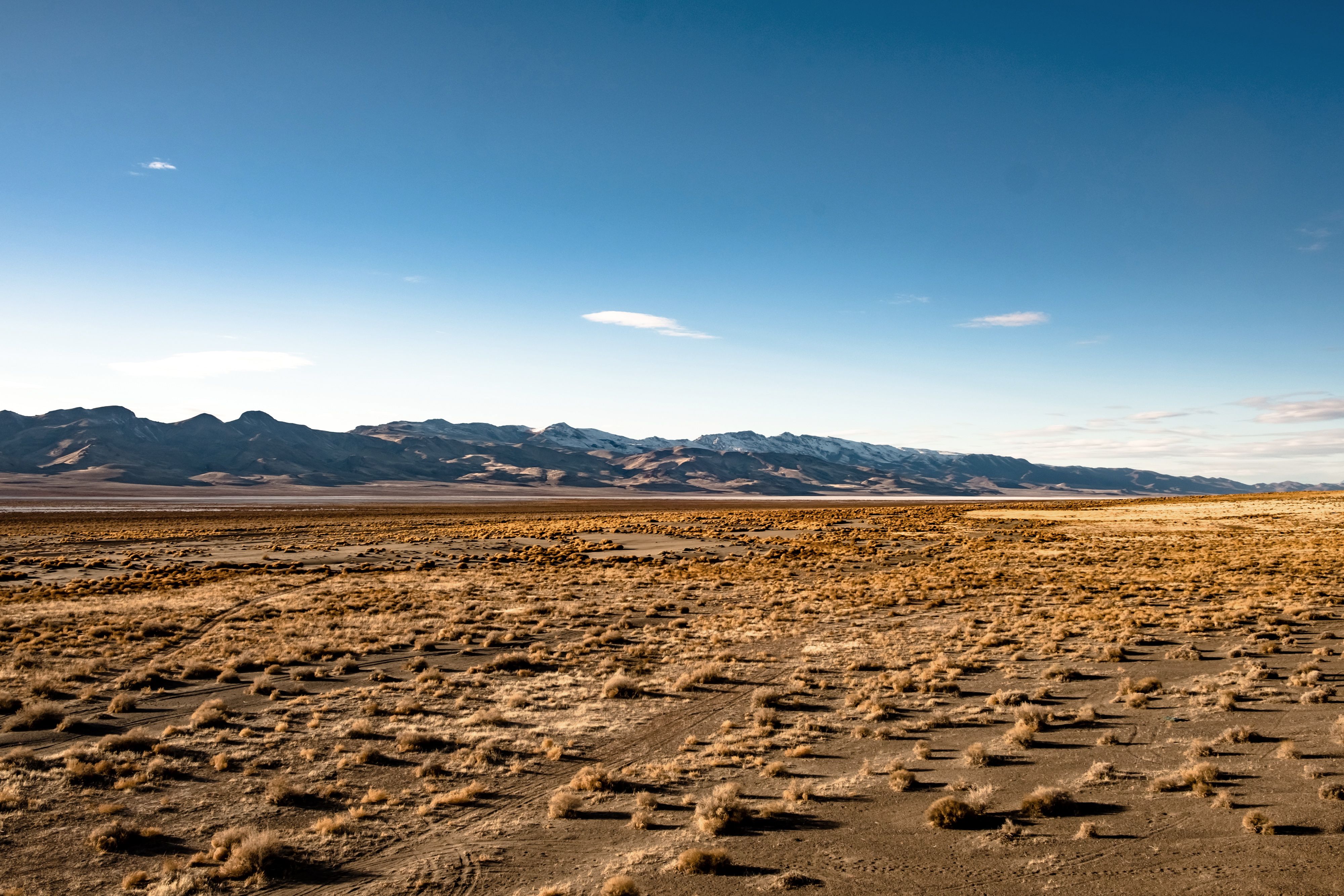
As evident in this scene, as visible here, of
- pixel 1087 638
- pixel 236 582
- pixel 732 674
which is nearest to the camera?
pixel 732 674

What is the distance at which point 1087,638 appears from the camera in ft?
66.7

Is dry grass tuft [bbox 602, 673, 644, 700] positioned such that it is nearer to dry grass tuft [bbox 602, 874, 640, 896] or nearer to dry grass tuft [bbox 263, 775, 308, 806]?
dry grass tuft [bbox 263, 775, 308, 806]

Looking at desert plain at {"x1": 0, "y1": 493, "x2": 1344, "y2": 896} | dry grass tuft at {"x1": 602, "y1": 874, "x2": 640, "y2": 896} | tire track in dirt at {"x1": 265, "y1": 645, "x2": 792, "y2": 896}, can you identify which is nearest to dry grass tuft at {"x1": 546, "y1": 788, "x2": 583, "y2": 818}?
desert plain at {"x1": 0, "y1": 493, "x2": 1344, "y2": 896}

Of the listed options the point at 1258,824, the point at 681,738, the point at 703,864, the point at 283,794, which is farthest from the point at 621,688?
the point at 1258,824

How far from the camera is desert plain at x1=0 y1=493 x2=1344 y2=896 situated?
852 centimetres

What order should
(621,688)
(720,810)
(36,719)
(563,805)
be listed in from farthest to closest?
(621,688) → (36,719) → (563,805) → (720,810)

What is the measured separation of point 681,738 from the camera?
43.3 ft

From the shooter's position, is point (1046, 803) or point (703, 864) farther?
point (1046, 803)

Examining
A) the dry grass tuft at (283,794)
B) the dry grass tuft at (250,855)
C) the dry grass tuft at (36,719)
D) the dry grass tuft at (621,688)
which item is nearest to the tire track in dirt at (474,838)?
the dry grass tuft at (250,855)

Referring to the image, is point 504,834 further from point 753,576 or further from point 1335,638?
point 753,576

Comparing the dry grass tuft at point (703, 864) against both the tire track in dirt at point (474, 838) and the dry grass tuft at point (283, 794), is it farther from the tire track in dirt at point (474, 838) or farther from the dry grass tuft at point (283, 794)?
the dry grass tuft at point (283, 794)

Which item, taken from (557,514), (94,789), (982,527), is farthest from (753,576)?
(557,514)

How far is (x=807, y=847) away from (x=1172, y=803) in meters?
5.28

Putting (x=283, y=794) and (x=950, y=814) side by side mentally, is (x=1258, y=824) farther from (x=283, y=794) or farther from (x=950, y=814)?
(x=283, y=794)
